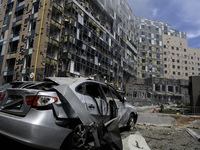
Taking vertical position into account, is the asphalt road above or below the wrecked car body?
below

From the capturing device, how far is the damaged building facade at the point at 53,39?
21516 mm

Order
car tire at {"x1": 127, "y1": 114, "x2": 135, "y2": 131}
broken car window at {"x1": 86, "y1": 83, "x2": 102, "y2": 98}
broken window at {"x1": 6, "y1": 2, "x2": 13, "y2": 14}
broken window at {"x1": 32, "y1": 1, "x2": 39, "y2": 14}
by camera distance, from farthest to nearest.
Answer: broken window at {"x1": 6, "y1": 2, "x2": 13, "y2": 14}
broken window at {"x1": 32, "y1": 1, "x2": 39, "y2": 14}
car tire at {"x1": 127, "y1": 114, "x2": 135, "y2": 131}
broken car window at {"x1": 86, "y1": 83, "x2": 102, "y2": 98}

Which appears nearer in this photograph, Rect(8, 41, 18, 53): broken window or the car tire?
the car tire

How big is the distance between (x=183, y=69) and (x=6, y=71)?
237ft

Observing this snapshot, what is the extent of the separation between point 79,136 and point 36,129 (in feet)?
2.60

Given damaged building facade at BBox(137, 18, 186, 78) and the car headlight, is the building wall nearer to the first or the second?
damaged building facade at BBox(137, 18, 186, 78)

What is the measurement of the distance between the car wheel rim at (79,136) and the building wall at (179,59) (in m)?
69.6

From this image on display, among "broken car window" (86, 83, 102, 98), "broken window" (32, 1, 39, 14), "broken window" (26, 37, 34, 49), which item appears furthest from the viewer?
"broken window" (32, 1, 39, 14)

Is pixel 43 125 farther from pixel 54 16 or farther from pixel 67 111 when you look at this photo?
pixel 54 16

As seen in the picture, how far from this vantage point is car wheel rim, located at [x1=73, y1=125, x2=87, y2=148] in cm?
259

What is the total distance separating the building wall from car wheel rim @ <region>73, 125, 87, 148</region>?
69.6 meters

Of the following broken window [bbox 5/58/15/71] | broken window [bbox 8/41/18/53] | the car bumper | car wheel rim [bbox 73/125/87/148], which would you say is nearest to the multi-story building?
broken window [bbox 8/41/18/53]

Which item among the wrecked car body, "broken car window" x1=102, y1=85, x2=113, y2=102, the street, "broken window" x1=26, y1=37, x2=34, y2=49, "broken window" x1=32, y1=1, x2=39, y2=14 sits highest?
"broken window" x1=32, y1=1, x2=39, y2=14

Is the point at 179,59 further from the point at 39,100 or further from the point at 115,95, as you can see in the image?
the point at 39,100
